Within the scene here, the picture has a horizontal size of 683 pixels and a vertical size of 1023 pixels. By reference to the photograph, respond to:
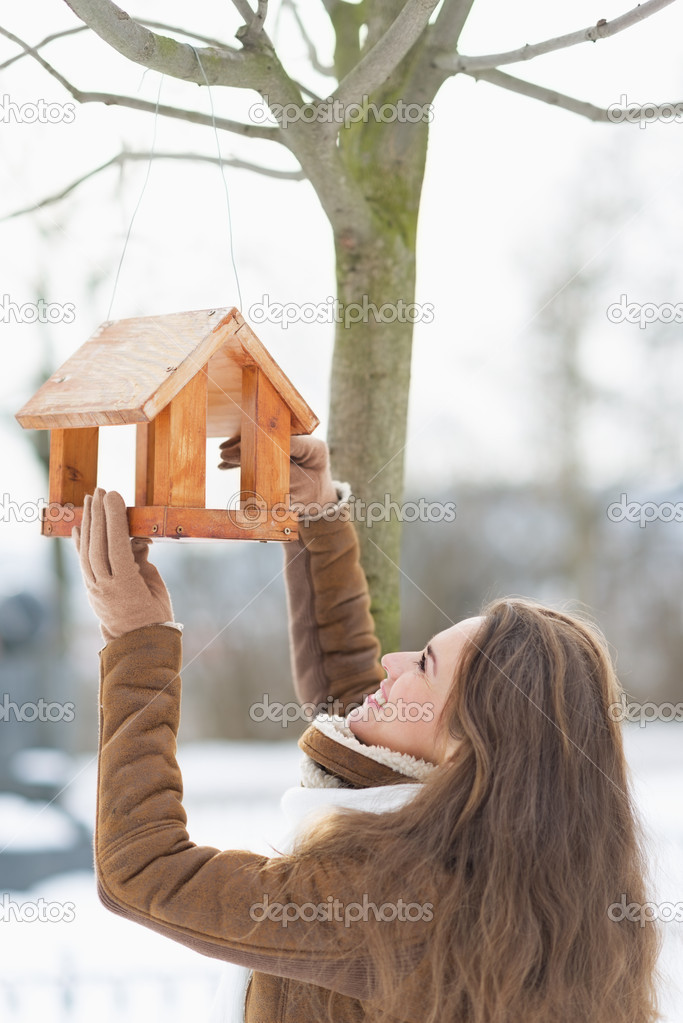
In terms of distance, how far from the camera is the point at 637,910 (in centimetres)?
89

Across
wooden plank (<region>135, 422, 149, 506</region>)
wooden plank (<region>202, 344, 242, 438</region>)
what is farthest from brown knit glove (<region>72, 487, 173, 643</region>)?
wooden plank (<region>202, 344, 242, 438</region>)

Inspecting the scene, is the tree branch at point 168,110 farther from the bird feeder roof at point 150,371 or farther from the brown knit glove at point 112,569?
the brown knit glove at point 112,569

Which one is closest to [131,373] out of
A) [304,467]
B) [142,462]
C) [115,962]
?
[142,462]

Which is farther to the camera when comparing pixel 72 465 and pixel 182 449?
pixel 72 465

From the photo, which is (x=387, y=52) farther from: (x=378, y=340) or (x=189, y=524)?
(x=189, y=524)

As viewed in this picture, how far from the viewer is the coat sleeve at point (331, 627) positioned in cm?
121

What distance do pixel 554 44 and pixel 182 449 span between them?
2.28 ft

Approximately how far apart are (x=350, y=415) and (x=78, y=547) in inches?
20.3

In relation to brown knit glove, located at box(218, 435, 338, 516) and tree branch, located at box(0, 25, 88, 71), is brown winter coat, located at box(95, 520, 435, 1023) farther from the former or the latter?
tree branch, located at box(0, 25, 88, 71)

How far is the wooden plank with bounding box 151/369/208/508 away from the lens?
3.07 ft

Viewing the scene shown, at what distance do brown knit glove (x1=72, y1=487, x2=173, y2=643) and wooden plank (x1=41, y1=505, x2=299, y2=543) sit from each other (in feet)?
0.08

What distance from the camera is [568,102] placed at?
1239 mm

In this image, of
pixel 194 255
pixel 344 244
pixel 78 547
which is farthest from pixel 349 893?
pixel 194 255

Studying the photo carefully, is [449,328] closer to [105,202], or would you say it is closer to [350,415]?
[105,202]
